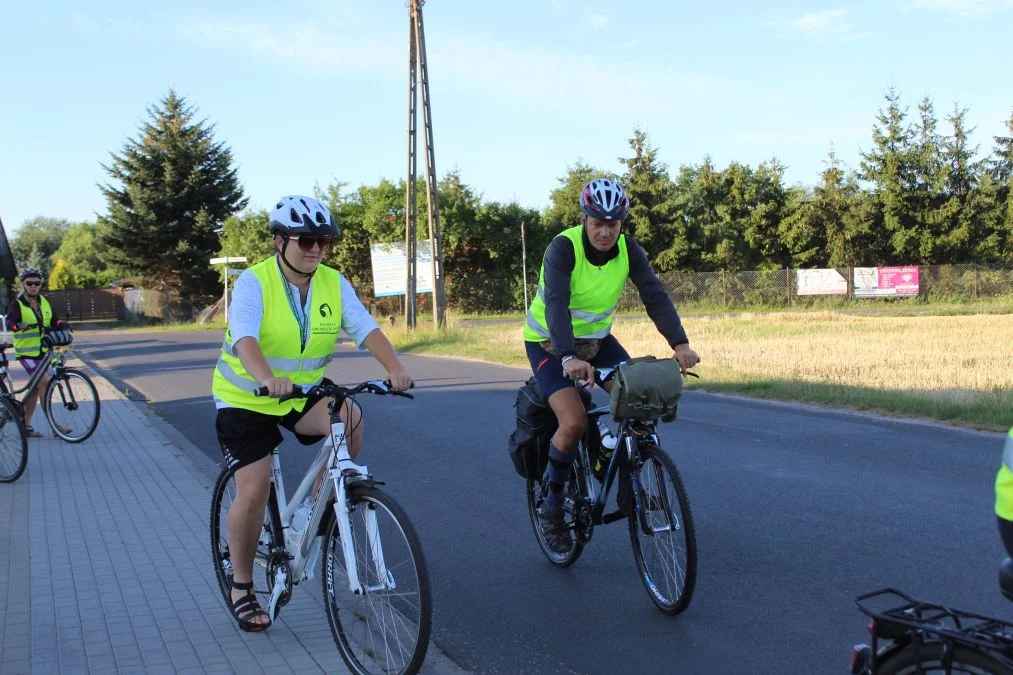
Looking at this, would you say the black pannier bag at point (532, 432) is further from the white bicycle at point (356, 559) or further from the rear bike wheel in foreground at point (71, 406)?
the rear bike wheel in foreground at point (71, 406)

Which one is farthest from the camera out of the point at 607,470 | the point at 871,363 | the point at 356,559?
the point at 871,363

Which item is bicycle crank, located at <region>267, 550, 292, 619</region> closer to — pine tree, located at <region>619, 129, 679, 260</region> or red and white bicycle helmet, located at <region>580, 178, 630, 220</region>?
red and white bicycle helmet, located at <region>580, 178, 630, 220</region>

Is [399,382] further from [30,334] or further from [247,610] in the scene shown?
[30,334]

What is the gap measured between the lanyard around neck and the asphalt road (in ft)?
4.88

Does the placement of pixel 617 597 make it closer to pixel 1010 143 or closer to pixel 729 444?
pixel 729 444

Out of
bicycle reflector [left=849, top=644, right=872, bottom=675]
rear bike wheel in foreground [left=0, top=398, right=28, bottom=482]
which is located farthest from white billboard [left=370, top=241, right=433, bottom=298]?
bicycle reflector [left=849, top=644, right=872, bottom=675]

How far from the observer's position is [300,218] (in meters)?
4.00

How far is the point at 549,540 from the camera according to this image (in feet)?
17.6

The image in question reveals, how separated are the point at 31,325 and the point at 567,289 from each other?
7.56 m

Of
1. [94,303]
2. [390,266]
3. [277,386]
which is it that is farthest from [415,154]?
[94,303]

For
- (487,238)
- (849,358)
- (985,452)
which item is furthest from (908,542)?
(487,238)

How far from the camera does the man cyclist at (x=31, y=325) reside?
10227 millimetres

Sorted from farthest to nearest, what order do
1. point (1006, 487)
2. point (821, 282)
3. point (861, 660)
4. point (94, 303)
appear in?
point (94, 303), point (821, 282), point (861, 660), point (1006, 487)

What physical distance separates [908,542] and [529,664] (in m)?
2.63
